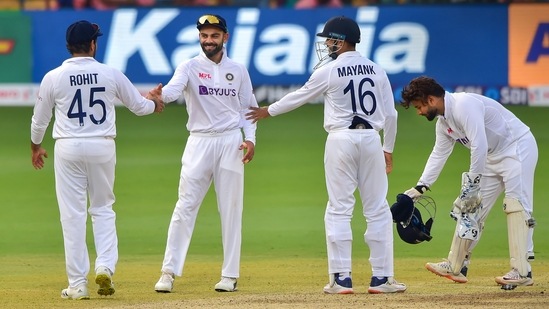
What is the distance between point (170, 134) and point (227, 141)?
459 inches

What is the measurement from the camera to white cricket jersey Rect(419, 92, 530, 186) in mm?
9852

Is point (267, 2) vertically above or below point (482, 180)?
above

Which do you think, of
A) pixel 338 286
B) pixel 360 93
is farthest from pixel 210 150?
pixel 338 286

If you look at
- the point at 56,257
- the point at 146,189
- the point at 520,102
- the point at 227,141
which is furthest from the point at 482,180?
the point at 520,102

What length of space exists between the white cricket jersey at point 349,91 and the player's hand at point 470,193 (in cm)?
82

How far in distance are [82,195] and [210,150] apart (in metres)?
1.11

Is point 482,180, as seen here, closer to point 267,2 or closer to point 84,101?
point 84,101

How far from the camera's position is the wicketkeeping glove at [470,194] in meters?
10.0

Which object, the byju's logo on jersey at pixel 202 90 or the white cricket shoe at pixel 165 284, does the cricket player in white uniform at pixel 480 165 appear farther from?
the white cricket shoe at pixel 165 284

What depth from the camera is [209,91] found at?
406 inches

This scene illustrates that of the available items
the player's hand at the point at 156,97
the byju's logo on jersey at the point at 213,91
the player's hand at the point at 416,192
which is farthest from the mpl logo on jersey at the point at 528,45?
the player's hand at the point at 156,97

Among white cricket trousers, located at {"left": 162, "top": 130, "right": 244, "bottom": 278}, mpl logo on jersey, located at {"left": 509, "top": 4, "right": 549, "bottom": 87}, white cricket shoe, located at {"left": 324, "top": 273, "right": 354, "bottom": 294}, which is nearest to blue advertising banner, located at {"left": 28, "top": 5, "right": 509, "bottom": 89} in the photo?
mpl logo on jersey, located at {"left": 509, "top": 4, "right": 549, "bottom": 87}

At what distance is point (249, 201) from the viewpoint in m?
16.2

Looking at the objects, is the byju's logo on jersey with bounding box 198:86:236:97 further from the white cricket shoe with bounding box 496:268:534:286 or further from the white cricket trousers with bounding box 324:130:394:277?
the white cricket shoe with bounding box 496:268:534:286
